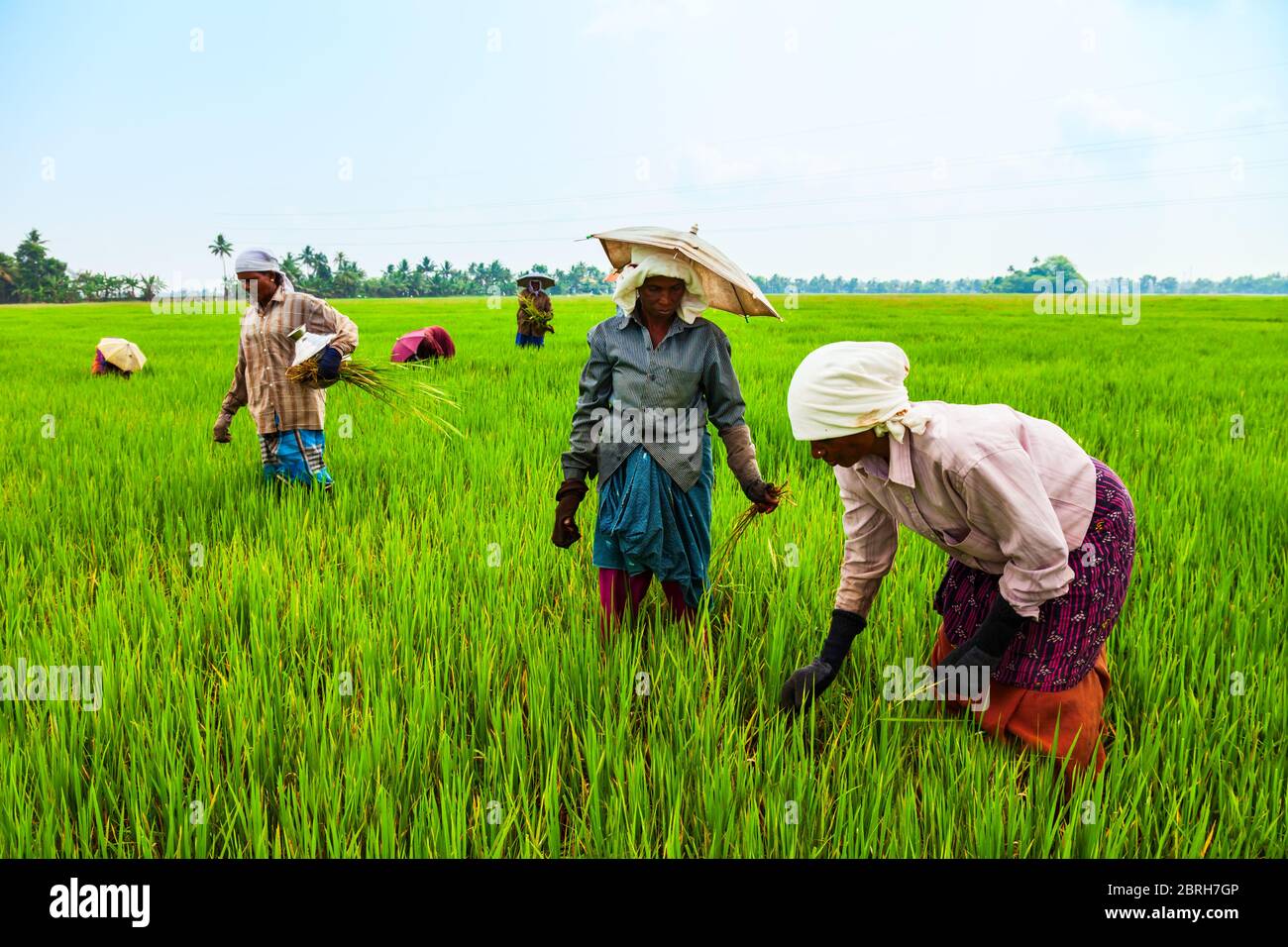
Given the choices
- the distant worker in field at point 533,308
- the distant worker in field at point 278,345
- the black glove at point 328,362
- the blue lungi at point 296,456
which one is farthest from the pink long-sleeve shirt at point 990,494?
the distant worker in field at point 533,308

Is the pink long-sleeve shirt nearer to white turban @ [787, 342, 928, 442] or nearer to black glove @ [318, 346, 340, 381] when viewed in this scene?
white turban @ [787, 342, 928, 442]

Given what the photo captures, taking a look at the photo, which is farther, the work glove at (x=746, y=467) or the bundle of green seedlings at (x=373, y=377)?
the bundle of green seedlings at (x=373, y=377)

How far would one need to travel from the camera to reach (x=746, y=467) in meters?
2.29

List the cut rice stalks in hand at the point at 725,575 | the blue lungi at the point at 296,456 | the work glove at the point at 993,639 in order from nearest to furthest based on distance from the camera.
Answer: the work glove at the point at 993,639, the cut rice stalks in hand at the point at 725,575, the blue lungi at the point at 296,456

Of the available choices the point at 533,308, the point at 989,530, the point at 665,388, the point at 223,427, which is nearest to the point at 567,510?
the point at 665,388

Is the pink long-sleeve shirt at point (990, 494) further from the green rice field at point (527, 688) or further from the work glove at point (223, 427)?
the work glove at point (223, 427)

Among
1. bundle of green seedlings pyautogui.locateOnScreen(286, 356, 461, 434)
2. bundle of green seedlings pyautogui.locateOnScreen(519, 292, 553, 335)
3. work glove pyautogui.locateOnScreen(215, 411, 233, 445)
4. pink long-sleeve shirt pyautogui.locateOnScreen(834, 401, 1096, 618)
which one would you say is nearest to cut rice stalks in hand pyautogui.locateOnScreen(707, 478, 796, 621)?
pink long-sleeve shirt pyautogui.locateOnScreen(834, 401, 1096, 618)

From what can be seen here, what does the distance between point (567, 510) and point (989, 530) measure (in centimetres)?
116

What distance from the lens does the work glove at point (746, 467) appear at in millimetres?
2277

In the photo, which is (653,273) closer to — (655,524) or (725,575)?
(655,524)

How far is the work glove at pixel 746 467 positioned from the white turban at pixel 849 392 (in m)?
0.66

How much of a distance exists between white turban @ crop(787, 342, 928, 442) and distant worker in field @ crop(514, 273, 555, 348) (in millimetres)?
9313

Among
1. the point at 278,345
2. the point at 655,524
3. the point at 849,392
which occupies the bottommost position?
the point at 655,524
